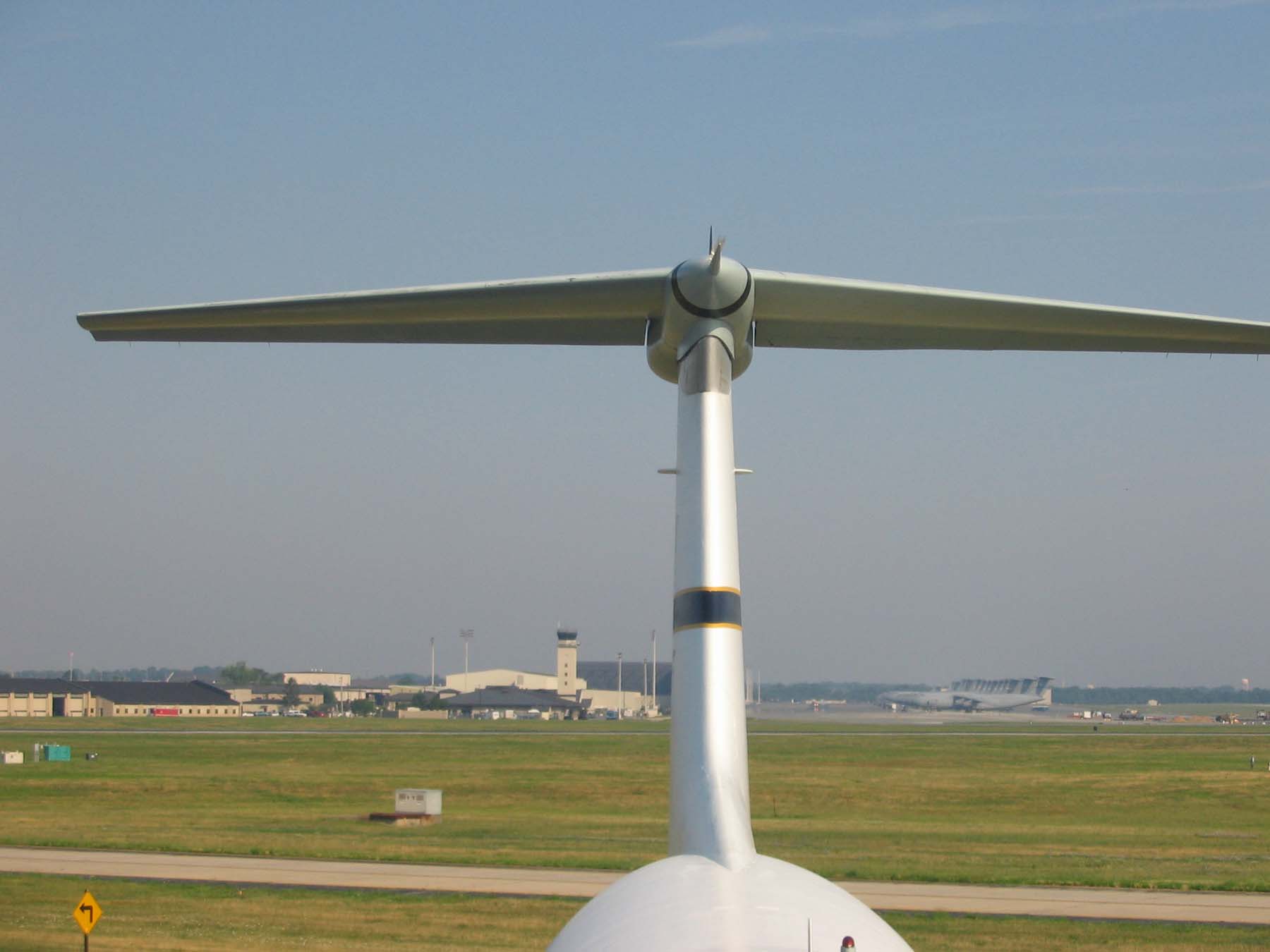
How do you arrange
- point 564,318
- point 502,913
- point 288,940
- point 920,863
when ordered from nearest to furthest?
point 564,318 → point 288,940 → point 502,913 → point 920,863

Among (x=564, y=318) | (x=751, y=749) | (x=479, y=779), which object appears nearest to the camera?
(x=564, y=318)

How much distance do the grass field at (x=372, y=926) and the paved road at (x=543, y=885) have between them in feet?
5.17

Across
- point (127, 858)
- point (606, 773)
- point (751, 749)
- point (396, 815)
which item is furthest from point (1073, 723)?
point (127, 858)

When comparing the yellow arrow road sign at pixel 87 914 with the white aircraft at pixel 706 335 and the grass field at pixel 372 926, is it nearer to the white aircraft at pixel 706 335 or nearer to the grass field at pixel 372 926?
the grass field at pixel 372 926

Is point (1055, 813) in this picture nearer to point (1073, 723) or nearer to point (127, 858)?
point (127, 858)

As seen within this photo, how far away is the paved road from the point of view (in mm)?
35875

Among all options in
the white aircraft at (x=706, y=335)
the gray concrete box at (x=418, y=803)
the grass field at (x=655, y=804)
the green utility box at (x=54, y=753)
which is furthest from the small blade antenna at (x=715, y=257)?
the green utility box at (x=54, y=753)

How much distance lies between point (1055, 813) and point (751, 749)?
146ft

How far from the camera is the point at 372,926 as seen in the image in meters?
33.2

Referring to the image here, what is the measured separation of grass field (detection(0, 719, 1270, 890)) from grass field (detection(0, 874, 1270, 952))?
322 inches

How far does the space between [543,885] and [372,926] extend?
23.1 feet

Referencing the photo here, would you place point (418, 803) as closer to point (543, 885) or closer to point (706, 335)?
point (543, 885)

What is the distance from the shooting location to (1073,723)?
194 m


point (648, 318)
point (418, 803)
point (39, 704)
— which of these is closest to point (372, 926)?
point (648, 318)
